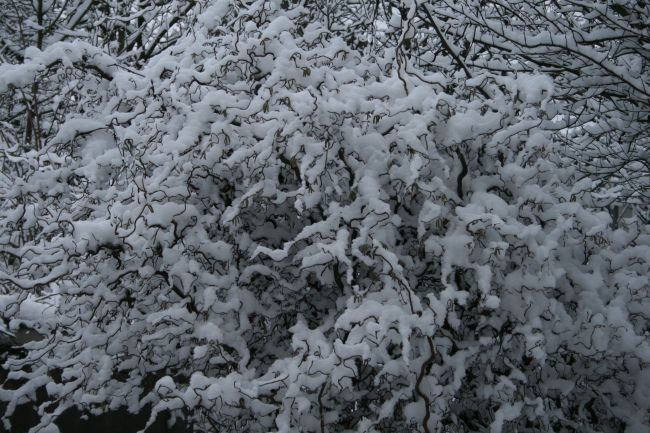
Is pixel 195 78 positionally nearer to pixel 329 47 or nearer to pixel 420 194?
pixel 329 47

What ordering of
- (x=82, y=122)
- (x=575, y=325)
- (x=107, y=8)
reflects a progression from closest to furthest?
(x=575, y=325) < (x=82, y=122) < (x=107, y=8)

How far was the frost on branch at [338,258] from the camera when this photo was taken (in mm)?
2320

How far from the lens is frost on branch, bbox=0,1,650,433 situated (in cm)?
232

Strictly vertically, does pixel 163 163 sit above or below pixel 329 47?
below

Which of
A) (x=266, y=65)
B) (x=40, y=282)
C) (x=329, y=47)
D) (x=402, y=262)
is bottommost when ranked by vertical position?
(x=40, y=282)

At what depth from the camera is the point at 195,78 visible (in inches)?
104

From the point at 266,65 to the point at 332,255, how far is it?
3.41 ft

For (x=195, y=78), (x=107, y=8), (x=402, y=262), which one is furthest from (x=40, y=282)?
(x=107, y=8)

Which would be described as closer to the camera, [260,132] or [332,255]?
[332,255]

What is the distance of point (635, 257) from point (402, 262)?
119cm

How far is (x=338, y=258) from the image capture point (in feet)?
7.47

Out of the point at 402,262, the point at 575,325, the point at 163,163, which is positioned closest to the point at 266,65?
the point at 163,163

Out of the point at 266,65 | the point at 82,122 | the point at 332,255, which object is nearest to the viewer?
the point at 332,255

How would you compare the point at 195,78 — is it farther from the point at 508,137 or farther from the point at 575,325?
the point at 575,325
